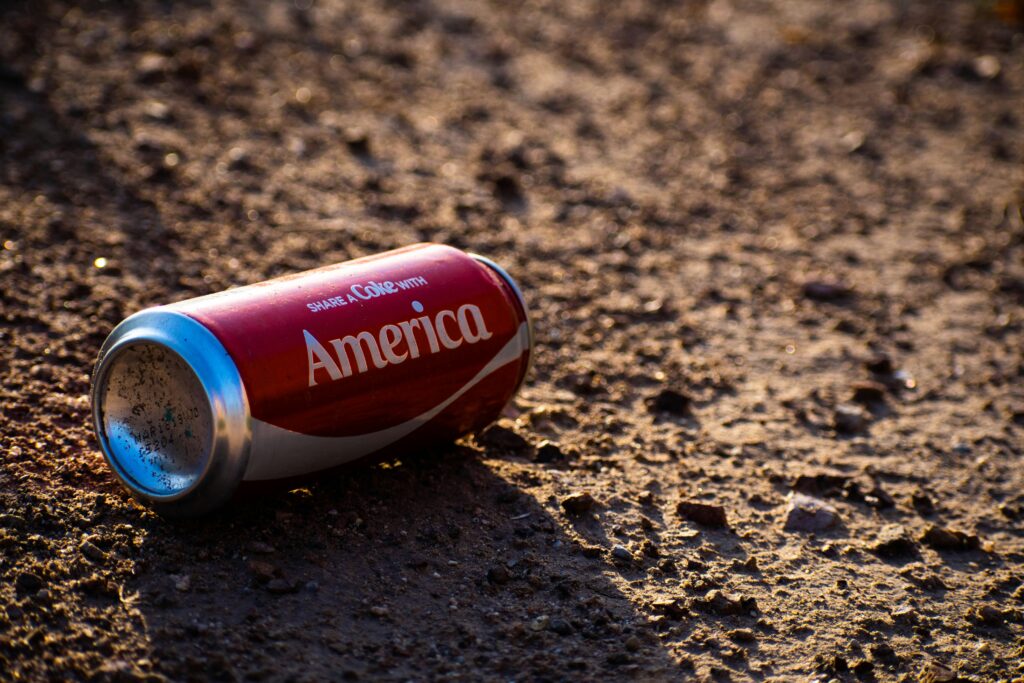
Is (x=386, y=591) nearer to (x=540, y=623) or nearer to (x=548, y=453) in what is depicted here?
(x=540, y=623)

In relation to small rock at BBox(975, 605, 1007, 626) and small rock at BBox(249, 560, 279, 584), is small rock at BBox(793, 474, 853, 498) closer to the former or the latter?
small rock at BBox(975, 605, 1007, 626)

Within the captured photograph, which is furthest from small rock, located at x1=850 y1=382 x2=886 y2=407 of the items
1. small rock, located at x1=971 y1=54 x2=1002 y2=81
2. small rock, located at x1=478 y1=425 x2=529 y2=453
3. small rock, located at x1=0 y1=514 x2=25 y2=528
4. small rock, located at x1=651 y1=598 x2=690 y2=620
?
small rock, located at x1=971 y1=54 x2=1002 y2=81

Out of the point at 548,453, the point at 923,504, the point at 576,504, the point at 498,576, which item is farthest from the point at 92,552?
the point at 923,504

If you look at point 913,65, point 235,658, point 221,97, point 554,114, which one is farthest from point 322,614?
point 913,65

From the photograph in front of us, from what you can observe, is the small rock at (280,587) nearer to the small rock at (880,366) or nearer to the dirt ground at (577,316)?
the dirt ground at (577,316)

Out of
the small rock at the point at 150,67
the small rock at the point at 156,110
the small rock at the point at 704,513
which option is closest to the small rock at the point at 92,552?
the small rock at the point at 704,513
